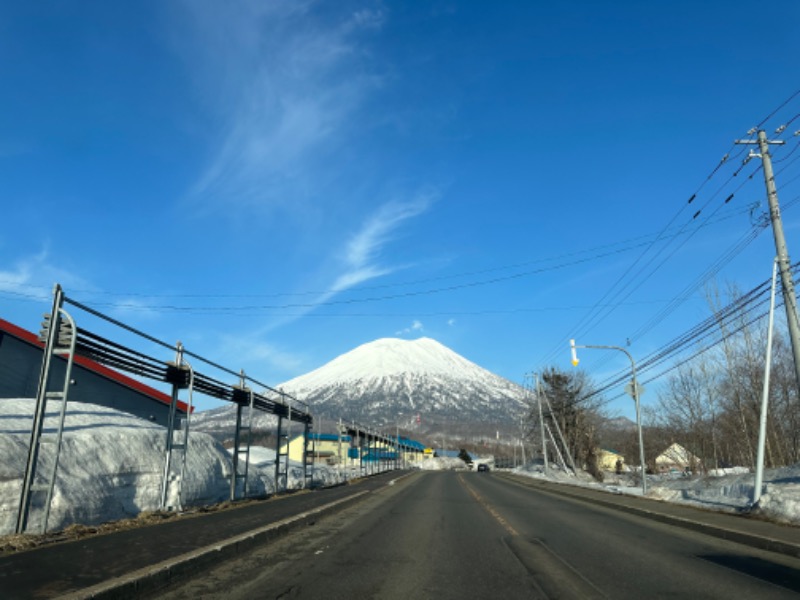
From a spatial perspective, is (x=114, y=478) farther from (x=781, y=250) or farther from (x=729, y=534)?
(x=781, y=250)

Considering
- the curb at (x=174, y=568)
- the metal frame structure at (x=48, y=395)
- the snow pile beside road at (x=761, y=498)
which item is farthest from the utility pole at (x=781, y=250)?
the metal frame structure at (x=48, y=395)

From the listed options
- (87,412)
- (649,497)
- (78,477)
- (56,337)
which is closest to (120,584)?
(56,337)

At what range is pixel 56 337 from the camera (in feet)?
35.3

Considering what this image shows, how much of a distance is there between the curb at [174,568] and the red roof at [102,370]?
17.4 meters

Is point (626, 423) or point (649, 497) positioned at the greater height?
point (626, 423)

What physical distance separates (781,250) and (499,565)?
14.3 metres

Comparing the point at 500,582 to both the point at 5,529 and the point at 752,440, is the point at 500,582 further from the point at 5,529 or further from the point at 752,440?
the point at 752,440

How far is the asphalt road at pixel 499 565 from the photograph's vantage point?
22.1 ft

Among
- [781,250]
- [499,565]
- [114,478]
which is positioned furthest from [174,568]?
[781,250]

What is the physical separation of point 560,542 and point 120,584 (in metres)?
7.96

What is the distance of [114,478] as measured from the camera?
1590cm

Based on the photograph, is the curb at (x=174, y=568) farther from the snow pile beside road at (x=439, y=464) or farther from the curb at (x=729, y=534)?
the snow pile beside road at (x=439, y=464)

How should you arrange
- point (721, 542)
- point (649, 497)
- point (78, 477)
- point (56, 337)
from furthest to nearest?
point (649, 497)
point (78, 477)
point (721, 542)
point (56, 337)

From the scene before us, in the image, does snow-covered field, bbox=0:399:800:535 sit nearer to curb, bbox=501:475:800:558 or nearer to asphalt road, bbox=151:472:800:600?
curb, bbox=501:475:800:558
